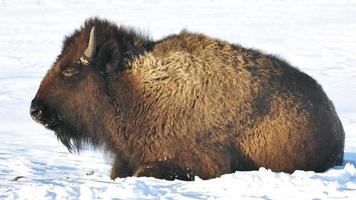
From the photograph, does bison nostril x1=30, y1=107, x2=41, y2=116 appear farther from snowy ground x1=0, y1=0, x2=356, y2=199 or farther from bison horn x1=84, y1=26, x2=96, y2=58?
bison horn x1=84, y1=26, x2=96, y2=58

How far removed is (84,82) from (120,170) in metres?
0.90

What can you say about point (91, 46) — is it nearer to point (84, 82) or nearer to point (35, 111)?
point (84, 82)

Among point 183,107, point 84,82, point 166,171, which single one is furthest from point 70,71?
point 166,171

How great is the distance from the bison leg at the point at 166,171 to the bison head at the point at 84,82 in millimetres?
780

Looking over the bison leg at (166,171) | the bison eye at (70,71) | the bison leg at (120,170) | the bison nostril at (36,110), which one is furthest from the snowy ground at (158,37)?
the bison eye at (70,71)

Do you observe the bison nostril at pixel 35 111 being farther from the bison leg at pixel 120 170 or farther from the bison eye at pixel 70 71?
the bison leg at pixel 120 170

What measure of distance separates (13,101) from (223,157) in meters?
8.27

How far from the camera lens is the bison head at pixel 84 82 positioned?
254 inches

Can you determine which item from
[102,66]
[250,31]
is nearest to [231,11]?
[250,31]

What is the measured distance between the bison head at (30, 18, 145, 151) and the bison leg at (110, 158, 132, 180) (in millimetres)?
339

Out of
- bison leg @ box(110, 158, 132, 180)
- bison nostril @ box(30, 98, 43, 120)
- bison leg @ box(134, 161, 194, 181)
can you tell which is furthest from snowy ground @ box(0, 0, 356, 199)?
bison nostril @ box(30, 98, 43, 120)

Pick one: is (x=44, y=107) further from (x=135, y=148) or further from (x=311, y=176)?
(x=311, y=176)

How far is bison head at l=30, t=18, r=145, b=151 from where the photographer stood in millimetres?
6453

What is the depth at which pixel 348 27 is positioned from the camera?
25328mm
